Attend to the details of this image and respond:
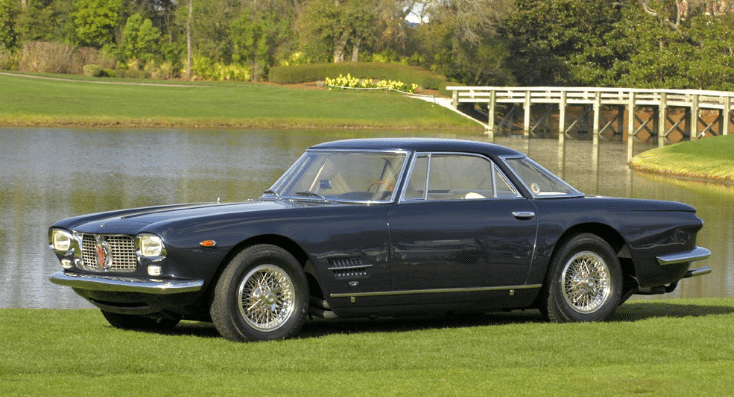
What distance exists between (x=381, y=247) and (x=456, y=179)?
1.12 metres

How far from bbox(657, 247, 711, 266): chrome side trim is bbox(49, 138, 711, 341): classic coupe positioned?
0.02 metres

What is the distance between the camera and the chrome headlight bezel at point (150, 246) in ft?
25.5

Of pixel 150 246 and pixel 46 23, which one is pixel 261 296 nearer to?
pixel 150 246

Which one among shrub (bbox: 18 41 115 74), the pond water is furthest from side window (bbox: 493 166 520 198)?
shrub (bbox: 18 41 115 74)

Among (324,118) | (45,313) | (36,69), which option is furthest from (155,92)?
(45,313)

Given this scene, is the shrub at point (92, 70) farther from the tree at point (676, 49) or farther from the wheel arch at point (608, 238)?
the wheel arch at point (608, 238)

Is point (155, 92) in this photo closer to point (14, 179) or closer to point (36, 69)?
point (36, 69)

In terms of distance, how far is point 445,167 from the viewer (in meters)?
9.06

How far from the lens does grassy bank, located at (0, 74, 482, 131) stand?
162 feet

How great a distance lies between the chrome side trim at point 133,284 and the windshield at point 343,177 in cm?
150

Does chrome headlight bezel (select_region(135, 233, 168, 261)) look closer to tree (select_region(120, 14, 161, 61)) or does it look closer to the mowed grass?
the mowed grass

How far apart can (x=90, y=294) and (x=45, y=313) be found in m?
1.29

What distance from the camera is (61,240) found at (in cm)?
838

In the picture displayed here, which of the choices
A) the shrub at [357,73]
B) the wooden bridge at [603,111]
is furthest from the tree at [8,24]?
the wooden bridge at [603,111]
